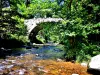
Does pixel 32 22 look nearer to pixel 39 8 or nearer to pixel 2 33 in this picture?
pixel 2 33

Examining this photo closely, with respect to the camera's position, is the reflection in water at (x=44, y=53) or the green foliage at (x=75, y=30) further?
the reflection in water at (x=44, y=53)

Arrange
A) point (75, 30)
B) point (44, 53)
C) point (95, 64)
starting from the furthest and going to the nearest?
point (44, 53), point (75, 30), point (95, 64)

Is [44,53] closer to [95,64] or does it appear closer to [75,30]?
[75,30]

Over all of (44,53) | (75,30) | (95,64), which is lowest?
(44,53)

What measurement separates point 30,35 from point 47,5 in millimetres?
13861

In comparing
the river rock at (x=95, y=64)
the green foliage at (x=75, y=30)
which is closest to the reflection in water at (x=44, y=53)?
the green foliage at (x=75, y=30)

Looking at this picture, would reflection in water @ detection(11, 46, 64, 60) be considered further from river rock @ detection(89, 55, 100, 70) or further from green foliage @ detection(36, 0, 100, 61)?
river rock @ detection(89, 55, 100, 70)

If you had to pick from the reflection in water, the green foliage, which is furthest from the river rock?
the reflection in water

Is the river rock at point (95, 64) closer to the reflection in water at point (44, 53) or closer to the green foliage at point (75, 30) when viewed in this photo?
the green foliage at point (75, 30)

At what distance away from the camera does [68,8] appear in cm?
1098

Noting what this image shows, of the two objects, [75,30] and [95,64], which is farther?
[75,30]

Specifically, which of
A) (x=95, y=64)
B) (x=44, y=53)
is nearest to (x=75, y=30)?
(x=95, y=64)

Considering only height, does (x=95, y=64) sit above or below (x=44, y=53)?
above

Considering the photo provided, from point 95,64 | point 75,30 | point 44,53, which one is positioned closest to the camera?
point 95,64
